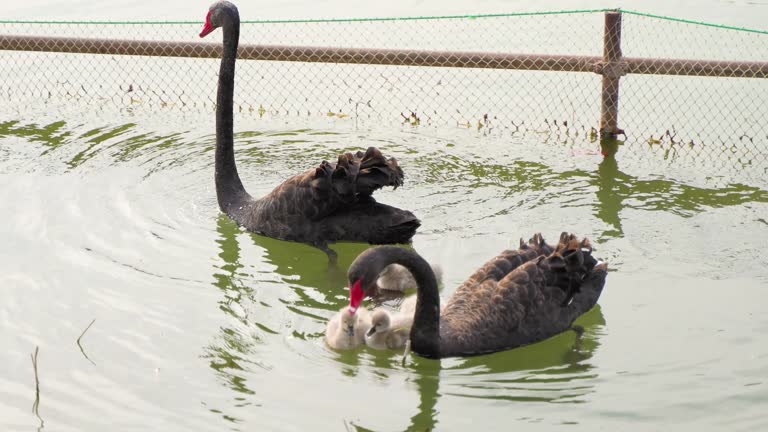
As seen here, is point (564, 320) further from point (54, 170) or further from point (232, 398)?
point (54, 170)

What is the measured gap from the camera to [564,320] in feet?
15.7

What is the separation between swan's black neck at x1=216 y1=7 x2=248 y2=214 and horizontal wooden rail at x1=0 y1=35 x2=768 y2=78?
1.61m

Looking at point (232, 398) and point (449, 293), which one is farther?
point (449, 293)

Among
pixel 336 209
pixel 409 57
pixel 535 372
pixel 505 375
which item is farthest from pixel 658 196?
pixel 505 375

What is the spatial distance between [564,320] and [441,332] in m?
0.58

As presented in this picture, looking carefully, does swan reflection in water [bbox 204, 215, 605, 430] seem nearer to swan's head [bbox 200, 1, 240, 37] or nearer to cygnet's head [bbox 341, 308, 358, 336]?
cygnet's head [bbox 341, 308, 358, 336]

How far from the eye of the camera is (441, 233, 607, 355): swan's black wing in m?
4.61

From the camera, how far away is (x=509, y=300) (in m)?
4.70

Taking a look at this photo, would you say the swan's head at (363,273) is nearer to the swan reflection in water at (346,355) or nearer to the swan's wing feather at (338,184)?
the swan reflection in water at (346,355)

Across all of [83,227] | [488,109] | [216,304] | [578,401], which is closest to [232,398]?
[216,304]

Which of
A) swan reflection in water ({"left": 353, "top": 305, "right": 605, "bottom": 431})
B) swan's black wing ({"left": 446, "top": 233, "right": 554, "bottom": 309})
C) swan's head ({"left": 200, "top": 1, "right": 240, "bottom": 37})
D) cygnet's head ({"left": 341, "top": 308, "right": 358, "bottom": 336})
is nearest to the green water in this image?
swan reflection in water ({"left": 353, "top": 305, "right": 605, "bottom": 431})

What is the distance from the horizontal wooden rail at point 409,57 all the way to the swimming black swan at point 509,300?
2.81 metres

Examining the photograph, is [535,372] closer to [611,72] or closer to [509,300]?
[509,300]

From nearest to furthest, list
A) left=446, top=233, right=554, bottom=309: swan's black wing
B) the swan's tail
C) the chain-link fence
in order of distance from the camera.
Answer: left=446, top=233, right=554, bottom=309: swan's black wing → the swan's tail → the chain-link fence
